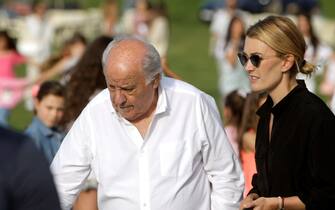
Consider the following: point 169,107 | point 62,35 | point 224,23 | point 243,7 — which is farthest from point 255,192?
point 62,35

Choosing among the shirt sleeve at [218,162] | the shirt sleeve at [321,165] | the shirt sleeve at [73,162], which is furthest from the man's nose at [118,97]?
the shirt sleeve at [321,165]

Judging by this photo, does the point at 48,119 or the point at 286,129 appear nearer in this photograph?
the point at 286,129

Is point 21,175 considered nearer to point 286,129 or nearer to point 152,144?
point 286,129

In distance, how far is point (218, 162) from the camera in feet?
19.2

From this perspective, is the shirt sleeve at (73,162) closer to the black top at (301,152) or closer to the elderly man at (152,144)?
the elderly man at (152,144)

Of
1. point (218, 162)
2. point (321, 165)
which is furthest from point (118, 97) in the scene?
point (321, 165)

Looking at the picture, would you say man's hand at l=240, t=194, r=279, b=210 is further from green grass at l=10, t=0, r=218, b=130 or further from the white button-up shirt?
green grass at l=10, t=0, r=218, b=130

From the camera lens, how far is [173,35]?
33.1 m

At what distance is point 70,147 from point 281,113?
1.26 meters

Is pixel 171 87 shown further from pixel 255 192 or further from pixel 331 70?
pixel 331 70

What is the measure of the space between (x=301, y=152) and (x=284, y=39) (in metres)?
0.57

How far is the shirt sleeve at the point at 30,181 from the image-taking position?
3.45m

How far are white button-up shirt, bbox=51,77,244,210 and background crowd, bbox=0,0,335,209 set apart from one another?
0.67 meters

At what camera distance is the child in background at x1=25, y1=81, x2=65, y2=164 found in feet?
25.7
